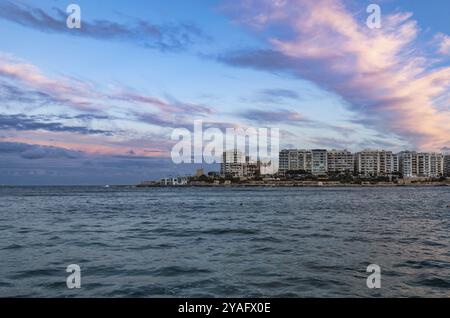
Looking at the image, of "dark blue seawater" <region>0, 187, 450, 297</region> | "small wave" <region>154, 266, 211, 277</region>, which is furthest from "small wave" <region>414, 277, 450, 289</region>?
"small wave" <region>154, 266, 211, 277</region>

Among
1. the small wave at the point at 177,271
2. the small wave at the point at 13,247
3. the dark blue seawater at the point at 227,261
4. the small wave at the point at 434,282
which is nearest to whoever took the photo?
the dark blue seawater at the point at 227,261

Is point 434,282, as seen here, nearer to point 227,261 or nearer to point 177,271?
point 227,261

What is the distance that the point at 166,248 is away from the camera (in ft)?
77.4

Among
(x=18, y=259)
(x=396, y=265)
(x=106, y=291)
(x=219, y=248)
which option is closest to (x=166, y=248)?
(x=219, y=248)

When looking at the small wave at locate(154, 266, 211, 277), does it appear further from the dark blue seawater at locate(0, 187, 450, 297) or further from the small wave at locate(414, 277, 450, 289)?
the small wave at locate(414, 277, 450, 289)

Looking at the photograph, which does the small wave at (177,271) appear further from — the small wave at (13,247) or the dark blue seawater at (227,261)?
the small wave at (13,247)

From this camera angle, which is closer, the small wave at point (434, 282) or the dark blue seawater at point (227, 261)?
the dark blue seawater at point (227, 261)

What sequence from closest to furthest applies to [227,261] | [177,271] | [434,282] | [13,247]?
1. [434,282]
2. [177,271]
3. [227,261]
4. [13,247]

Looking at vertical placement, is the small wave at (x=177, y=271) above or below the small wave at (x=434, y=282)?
above

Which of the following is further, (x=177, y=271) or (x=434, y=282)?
(x=177, y=271)

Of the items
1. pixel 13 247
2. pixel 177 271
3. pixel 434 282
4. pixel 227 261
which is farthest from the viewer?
pixel 13 247

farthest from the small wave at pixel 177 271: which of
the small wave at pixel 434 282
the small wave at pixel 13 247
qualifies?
the small wave at pixel 13 247

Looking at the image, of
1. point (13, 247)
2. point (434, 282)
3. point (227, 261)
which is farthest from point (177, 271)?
point (13, 247)
